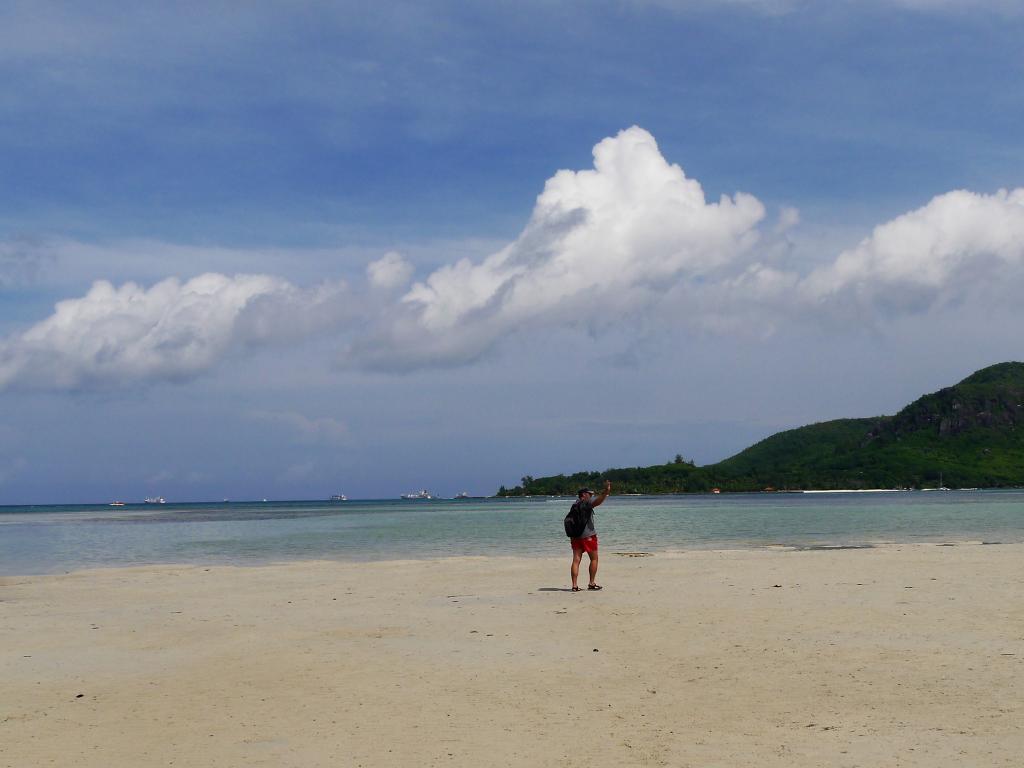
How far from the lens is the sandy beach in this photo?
908 cm

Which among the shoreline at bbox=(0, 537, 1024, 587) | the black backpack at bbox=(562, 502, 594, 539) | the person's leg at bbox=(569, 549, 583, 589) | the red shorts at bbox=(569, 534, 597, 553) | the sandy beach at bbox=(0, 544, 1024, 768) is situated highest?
the black backpack at bbox=(562, 502, 594, 539)

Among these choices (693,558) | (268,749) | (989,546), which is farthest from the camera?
(989,546)

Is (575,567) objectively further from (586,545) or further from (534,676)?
(534,676)

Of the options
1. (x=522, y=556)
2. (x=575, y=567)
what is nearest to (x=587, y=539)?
(x=575, y=567)

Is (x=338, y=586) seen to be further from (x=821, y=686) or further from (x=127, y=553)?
(x=127, y=553)

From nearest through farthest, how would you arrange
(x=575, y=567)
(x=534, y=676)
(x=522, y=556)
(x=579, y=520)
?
(x=534, y=676) → (x=575, y=567) → (x=579, y=520) → (x=522, y=556)

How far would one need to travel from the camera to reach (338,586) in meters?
24.9

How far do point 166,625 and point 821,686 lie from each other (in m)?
12.7

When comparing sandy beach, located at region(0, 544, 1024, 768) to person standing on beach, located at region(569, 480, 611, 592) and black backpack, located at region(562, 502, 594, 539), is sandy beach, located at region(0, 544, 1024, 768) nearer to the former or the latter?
person standing on beach, located at region(569, 480, 611, 592)

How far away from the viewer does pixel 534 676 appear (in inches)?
483

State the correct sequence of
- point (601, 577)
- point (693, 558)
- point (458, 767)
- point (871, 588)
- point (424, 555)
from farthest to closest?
point (424, 555) < point (693, 558) < point (601, 577) < point (871, 588) < point (458, 767)

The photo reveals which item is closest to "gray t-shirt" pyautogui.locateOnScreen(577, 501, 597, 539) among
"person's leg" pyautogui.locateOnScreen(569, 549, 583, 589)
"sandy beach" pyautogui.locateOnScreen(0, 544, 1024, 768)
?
"person's leg" pyautogui.locateOnScreen(569, 549, 583, 589)

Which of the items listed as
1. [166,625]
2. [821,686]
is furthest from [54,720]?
[821,686]

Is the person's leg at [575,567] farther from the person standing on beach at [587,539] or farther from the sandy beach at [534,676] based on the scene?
the sandy beach at [534,676]
